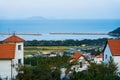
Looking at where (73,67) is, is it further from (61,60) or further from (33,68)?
(33,68)

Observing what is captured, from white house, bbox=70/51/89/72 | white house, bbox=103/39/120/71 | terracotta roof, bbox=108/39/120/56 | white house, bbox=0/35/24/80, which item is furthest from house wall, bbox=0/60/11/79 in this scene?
terracotta roof, bbox=108/39/120/56

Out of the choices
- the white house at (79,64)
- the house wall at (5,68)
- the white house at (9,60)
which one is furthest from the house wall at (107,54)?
the house wall at (5,68)

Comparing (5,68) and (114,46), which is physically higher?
(114,46)

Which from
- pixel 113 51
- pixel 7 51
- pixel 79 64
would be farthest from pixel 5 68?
pixel 113 51

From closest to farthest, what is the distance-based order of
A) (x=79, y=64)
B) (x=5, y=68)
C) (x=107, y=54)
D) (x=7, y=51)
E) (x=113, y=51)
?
(x=79, y=64), (x=5, y=68), (x=7, y=51), (x=113, y=51), (x=107, y=54)

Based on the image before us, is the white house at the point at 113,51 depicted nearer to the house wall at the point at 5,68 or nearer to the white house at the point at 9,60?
the white house at the point at 9,60

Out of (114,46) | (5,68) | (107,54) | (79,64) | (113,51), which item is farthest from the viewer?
(107,54)

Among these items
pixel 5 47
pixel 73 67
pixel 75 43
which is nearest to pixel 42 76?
pixel 73 67

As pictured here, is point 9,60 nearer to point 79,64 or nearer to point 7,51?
point 7,51

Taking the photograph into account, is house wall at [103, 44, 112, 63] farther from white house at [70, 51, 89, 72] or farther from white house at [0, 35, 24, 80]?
white house at [0, 35, 24, 80]

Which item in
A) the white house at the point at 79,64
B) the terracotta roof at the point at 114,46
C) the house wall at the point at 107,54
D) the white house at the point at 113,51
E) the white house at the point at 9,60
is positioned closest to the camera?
the white house at the point at 79,64
